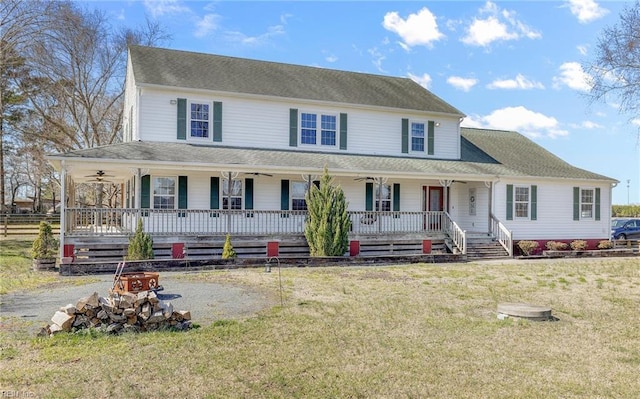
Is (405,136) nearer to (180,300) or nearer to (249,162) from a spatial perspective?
(249,162)

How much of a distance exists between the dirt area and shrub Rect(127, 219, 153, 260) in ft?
9.13

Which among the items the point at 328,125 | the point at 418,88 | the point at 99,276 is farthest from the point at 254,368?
the point at 418,88

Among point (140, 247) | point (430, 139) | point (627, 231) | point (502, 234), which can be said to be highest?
point (430, 139)

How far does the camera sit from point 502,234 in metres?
19.4

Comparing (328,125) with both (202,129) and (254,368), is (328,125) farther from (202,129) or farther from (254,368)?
(254,368)

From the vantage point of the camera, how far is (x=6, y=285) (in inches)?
428

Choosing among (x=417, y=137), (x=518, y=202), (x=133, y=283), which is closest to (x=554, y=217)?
(x=518, y=202)

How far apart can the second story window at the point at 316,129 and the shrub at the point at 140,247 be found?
7684 millimetres

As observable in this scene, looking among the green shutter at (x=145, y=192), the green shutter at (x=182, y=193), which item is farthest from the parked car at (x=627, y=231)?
the green shutter at (x=145, y=192)

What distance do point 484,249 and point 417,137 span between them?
5915 millimetres

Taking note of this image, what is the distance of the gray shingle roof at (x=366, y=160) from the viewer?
50.3 ft

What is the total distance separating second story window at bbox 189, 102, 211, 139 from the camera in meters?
17.8

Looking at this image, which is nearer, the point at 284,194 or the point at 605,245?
the point at 284,194

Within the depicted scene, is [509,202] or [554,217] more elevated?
[509,202]
